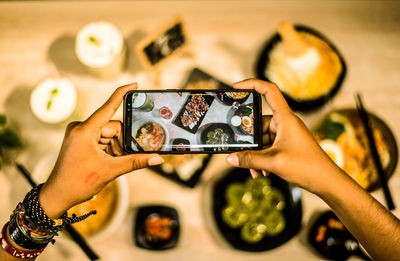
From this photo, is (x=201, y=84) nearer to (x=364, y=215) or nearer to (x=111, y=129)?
(x=111, y=129)

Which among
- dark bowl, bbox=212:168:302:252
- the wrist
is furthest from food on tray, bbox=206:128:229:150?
the wrist

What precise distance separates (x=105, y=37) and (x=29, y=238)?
790mm

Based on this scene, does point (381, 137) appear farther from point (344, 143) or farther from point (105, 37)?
point (105, 37)

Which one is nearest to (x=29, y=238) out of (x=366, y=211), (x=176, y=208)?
(x=176, y=208)

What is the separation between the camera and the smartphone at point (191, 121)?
95cm

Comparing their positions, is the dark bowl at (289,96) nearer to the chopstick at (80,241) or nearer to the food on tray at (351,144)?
the food on tray at (351,144)

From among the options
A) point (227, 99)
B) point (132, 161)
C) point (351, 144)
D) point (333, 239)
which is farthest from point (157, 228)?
point (351, 144)

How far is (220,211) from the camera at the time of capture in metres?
1.18

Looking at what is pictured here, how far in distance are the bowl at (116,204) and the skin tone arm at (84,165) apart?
197 mm

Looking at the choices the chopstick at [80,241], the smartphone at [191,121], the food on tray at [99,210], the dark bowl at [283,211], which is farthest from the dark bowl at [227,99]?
the chopstick at [80,241]

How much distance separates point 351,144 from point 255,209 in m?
0.49

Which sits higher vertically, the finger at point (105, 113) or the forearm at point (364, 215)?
the finger at point (105, 113)

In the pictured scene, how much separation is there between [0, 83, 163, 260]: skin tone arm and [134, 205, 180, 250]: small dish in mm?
282

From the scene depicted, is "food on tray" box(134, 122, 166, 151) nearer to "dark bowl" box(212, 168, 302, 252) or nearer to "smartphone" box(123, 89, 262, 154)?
"smartphone" box(123, 89, 262, 154)
